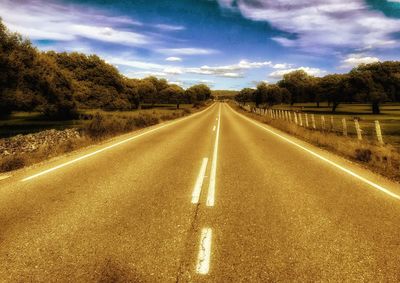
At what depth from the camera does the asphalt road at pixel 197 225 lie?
11.5 feet

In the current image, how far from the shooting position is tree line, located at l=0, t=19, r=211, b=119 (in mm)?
28625

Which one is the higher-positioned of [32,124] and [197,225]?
[32,124]

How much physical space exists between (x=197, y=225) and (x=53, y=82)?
3644cm

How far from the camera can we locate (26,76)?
31344mm

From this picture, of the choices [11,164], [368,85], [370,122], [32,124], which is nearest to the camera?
[11,164]

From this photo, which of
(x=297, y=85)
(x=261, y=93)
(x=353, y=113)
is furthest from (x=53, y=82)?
Answer: (x=297, y=85)

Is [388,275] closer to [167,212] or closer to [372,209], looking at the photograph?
[372,209]

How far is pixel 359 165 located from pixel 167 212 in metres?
7.85

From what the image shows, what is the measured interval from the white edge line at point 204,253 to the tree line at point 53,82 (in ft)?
98.1

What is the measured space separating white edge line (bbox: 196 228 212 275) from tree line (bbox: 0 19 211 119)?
1177 inches

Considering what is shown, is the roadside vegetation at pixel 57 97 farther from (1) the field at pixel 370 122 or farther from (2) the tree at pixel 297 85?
(2) the tree at pixel 297 85

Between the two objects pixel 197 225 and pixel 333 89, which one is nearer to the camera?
pixel 197 225

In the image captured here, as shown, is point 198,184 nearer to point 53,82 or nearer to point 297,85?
point 53,82

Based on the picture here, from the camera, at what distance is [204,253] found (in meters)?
3.87
